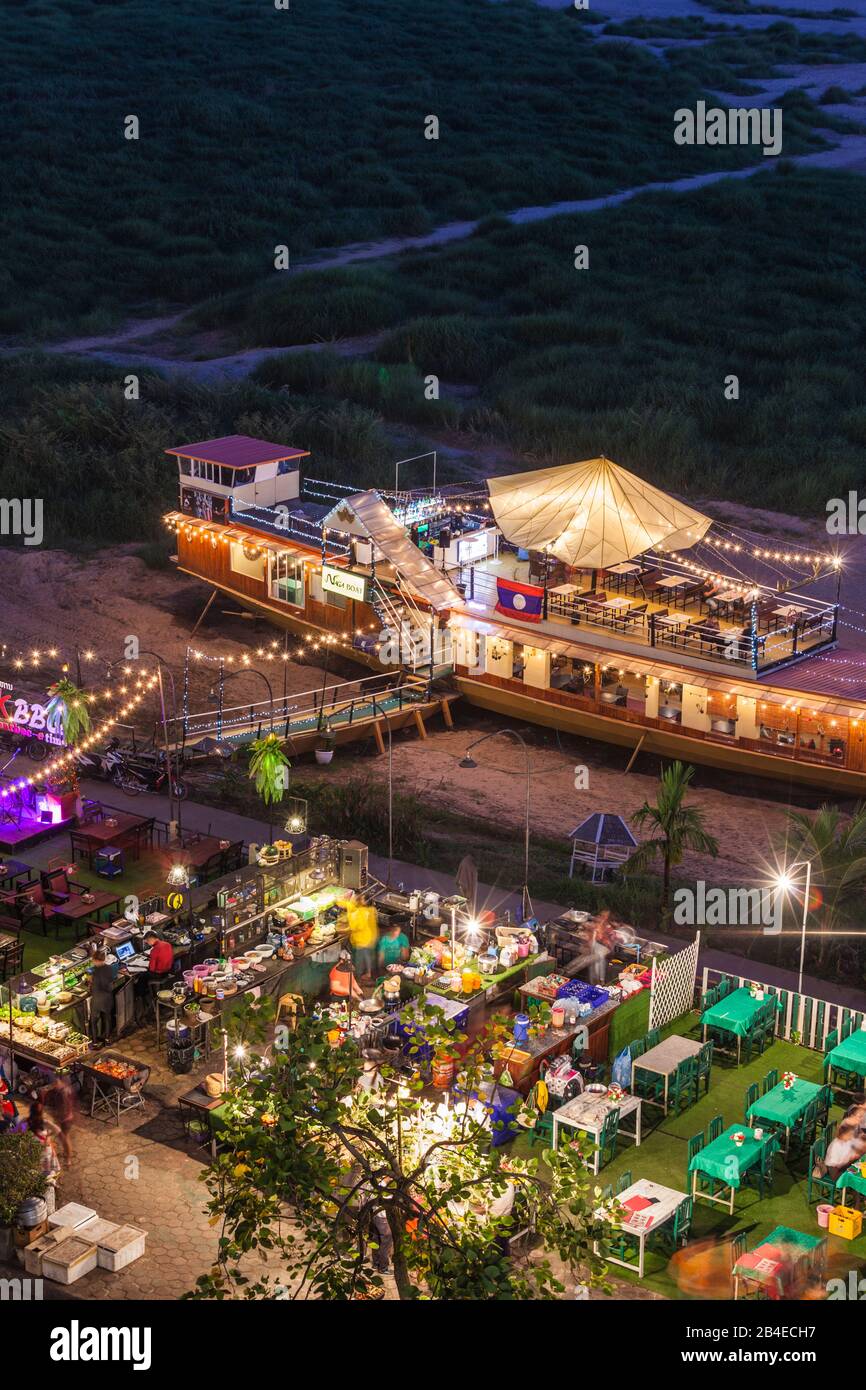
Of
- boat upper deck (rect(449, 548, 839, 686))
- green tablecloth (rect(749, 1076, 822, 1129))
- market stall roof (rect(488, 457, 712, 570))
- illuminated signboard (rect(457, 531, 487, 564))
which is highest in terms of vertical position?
market stall roof (rect(488, 457, 712, 570))

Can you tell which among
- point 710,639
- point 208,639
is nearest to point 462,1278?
point 710,639

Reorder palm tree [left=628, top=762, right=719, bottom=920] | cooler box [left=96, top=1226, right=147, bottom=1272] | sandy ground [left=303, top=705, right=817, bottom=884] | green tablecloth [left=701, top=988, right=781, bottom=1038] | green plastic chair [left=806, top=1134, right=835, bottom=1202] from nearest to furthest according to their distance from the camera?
cooler box [left=96, top=1226, right=147, bottom=1272] < green plastic chair [left=806, top=1134, right=835, bottom=1202] < green tablecloth [left=701, top=988, right=781, bottom=1038] < palm tree [left=628, top=762, right=719, bottom=920] < sandy ground [left=303, top=705, right=817, bottom=884]

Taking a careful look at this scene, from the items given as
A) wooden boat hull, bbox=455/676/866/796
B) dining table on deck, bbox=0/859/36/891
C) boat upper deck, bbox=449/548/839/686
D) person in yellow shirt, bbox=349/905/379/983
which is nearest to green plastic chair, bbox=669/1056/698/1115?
person in yellow shirt, bbox=349/905/379/983

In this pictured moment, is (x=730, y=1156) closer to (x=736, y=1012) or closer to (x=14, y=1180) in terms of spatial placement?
(x=736, y=1012)

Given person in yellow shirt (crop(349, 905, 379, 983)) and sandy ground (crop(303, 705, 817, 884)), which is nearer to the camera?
person in yellow shirt (crop(349, 905, 379, 983))

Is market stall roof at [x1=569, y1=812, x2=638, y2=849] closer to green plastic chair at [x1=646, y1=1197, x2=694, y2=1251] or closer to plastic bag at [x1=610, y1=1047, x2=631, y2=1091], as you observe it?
plastic bag at [x1=610, y1=1047, x2=631, y2=1091]

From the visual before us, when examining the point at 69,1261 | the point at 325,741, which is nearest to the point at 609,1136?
the point at 69,1261

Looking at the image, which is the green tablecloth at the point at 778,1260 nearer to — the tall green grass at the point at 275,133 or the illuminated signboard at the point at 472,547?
the illuminated signboard at the point at 472,547
